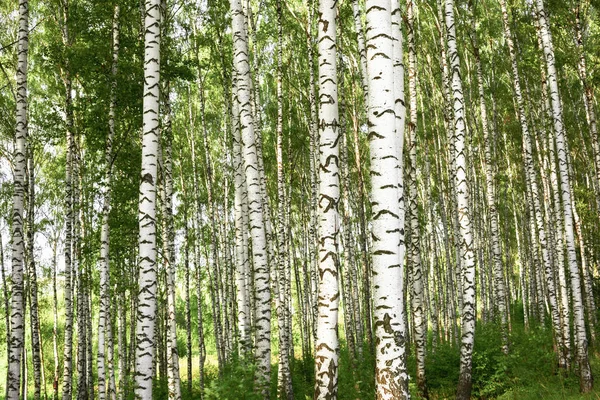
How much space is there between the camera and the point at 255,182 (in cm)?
685

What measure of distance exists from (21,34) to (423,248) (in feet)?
65.8

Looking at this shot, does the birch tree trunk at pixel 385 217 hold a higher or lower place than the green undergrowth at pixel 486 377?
higher

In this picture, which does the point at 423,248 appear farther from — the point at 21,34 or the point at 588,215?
the point at 21,34

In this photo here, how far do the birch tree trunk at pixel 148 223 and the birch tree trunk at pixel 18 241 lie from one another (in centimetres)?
206

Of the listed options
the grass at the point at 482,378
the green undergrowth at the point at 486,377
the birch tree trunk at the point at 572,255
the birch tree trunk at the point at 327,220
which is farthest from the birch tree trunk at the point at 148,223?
the birch tree trunk at the point at 572,255

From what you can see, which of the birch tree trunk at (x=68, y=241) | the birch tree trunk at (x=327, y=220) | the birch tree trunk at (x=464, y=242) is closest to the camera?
the birch tree trunk at (x=327, y=220)

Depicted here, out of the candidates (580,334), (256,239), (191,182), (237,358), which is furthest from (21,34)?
(191,182)

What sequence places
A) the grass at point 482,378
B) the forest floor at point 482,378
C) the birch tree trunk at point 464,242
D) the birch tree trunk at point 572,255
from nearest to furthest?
the forest floor at point 482,378 < the grass at point 482,378 < the birch tree trunk at point 464,242 < the birch tree trunk at point 572,255

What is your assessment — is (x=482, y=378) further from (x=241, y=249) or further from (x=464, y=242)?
(x=241, y=249)

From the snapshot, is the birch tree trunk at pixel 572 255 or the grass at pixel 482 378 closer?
the grass at pixel 482 378

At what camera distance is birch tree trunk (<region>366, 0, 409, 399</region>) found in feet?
12.3

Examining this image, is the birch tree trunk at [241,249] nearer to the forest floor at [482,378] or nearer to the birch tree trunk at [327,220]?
the forest floor at [482,378]

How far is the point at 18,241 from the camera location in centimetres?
694

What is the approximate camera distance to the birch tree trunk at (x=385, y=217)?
12.3ft
